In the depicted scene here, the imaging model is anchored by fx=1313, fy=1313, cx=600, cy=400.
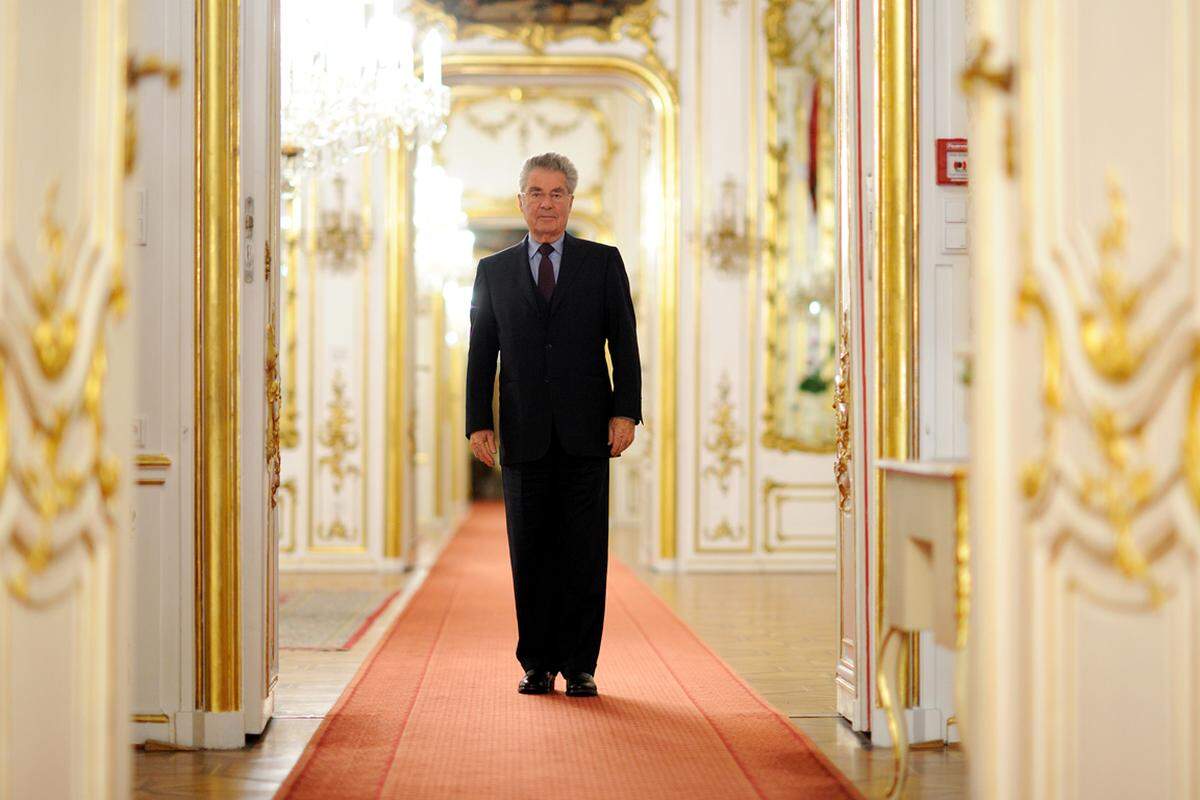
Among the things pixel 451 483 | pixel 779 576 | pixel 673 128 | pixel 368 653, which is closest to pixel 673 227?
pixel 673 128

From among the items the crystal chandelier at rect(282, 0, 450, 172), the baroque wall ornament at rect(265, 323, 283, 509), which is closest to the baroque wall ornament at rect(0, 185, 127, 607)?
the baroque wall ornament at rect(265, 323, 283, 509)

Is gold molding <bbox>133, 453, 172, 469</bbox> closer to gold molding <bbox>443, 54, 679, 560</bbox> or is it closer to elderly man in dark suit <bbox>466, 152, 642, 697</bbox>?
elderly man in dark suit <bbox>466, 152, 642, 697</bbox>

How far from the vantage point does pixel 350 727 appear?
3.60 m

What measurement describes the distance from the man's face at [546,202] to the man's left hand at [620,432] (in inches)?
24.2

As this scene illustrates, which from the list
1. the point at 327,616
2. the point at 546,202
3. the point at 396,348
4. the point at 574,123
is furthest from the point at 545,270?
the point at 574,123

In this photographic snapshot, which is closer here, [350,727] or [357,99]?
[350,727]

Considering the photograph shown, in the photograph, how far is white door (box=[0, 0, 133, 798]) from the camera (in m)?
2.03

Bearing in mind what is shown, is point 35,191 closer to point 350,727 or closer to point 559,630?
point 350,727

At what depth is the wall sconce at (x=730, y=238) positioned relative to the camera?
8445 mm

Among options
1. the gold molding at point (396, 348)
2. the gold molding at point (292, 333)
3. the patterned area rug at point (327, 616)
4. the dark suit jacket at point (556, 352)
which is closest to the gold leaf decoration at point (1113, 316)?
the dark suit jacket at point (556, 352)

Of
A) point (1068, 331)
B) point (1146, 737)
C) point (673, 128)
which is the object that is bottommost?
point (1146, 737)

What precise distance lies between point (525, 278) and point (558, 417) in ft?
1.51

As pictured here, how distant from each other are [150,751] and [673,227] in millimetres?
5719

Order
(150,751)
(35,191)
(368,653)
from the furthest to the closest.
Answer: (368,653)
(150,751)
(35,191)
